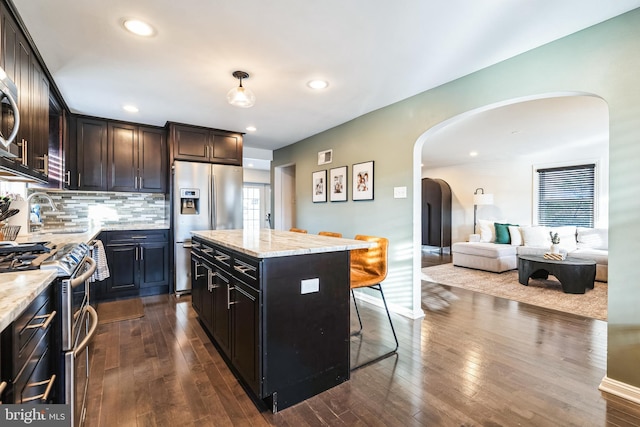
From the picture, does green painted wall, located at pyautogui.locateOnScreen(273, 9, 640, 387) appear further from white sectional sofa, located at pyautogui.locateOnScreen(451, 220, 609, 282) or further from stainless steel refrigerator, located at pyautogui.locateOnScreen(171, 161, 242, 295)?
white sectional sofa, located at pyautogui.locateOnScreen(451, 220, 609, 282)

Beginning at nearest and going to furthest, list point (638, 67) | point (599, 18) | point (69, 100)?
point (638, 67), point (599, 18), point (69, 100)

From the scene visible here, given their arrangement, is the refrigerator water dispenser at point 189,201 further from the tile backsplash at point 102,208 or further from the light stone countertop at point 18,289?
the light stone countertop at point 18,289

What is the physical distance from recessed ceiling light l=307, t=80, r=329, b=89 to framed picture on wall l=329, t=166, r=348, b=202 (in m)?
1.38

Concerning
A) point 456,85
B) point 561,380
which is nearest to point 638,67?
point 456,85

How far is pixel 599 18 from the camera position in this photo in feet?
6.06

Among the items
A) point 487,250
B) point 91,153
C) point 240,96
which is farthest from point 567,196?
point 91,153

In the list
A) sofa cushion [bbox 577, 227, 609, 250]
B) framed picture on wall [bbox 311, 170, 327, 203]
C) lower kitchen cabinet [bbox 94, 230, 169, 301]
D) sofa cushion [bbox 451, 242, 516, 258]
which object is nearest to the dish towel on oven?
lower kitchen cabinet [bbox 94, 230, 169, 301]

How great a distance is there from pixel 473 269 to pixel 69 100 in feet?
21.7

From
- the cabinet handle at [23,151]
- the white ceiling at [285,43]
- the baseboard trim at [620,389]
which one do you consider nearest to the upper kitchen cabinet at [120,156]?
the white ceiling at [285,43]

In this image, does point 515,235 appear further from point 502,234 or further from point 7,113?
point 7,113

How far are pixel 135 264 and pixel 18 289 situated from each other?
325cm

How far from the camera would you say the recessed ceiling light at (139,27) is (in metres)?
1.91

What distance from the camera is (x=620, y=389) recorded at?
70.5 inches

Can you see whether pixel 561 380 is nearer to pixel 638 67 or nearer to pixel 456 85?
pixel 638 67
